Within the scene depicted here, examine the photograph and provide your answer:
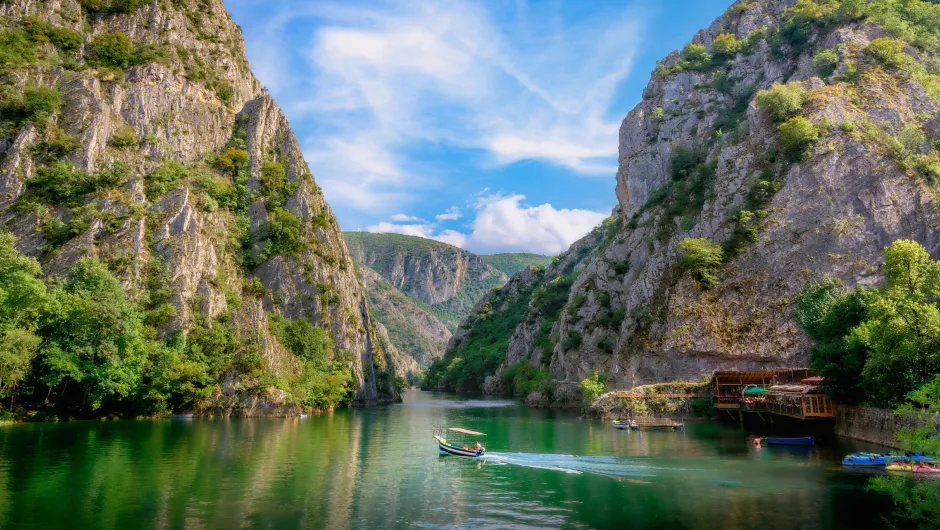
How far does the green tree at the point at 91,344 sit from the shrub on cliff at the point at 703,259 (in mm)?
69135

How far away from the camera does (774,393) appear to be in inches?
Answer: 2135

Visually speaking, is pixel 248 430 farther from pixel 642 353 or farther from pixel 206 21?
pixel 206 21

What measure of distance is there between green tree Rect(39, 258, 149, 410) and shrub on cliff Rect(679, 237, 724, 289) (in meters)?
69.1

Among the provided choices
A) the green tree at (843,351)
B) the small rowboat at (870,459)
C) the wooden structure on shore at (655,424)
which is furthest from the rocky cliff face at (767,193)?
the small rowboat at (870,459)

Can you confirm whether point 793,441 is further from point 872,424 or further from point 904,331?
point 904,331

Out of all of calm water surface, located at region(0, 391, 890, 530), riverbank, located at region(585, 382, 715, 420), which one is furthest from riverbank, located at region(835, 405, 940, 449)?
riverbank, located at region(585, 382, 715, 420)

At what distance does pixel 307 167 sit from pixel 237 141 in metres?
15.5

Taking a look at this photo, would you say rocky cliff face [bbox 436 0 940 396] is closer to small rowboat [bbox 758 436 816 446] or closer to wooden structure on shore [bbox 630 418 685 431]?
wooden structure on shore [bbox 630 418 685 431]

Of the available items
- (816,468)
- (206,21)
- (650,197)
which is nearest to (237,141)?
(206,21)

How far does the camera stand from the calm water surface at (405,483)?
2338 centimetres

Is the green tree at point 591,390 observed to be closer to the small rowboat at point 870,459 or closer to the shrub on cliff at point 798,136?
the shrub on cliff at point 798,136

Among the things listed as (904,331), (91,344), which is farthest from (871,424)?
(91,344)

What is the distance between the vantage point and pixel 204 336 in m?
71.1

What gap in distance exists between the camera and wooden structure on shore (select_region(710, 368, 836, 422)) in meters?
48.6
